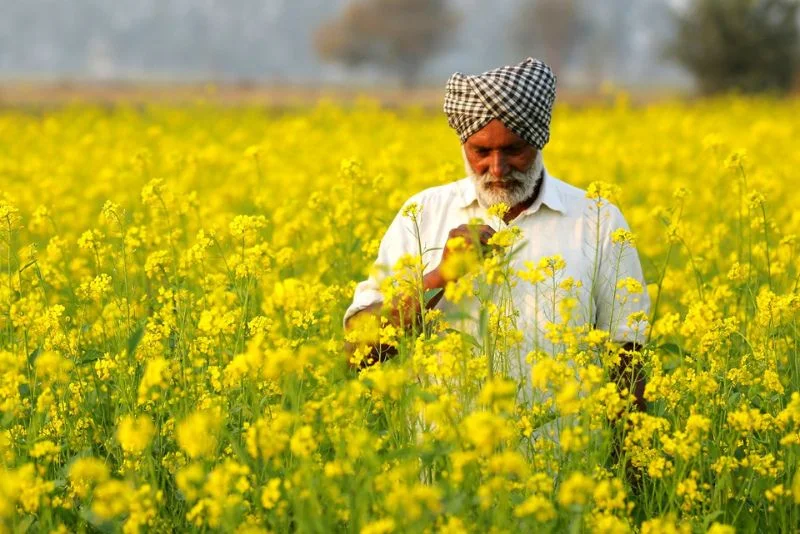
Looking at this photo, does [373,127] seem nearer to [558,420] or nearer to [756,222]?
[756,222]

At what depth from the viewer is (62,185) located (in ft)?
23.4

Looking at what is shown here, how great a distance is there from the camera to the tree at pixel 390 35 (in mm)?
71500

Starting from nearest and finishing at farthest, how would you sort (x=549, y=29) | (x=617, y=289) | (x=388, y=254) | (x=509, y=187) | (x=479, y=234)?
(x=479, y=234) < (x=617, y=289) < (x=509, y=187) < (x=388, y=254) < (x=549, y=29)

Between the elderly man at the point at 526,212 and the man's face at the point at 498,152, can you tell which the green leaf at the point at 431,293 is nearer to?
the elderly man at the point at 526,212

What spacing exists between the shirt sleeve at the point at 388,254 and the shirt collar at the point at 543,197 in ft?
0.53

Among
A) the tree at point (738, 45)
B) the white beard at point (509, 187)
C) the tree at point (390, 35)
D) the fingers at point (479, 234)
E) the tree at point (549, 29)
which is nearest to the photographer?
the fingers at point (479, 234)

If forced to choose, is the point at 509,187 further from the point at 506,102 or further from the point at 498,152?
the point at 506,102

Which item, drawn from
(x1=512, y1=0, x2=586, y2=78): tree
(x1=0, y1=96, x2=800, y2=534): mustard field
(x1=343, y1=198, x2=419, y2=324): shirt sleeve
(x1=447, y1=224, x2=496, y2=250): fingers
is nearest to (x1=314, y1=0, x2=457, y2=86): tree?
(x1=512, y1=0, x2=586, y2=78): tree

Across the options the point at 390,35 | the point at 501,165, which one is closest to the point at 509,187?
the point at 501,165

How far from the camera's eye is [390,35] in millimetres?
72375

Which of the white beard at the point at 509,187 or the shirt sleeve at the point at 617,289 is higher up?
the white beard at the point at 509,187

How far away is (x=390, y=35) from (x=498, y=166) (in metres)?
70.4

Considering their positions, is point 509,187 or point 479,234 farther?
point 509,187

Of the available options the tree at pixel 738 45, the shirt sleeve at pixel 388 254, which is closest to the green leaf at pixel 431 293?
the shirt sleeve at pixel 388 254
